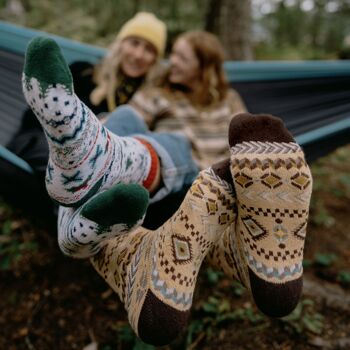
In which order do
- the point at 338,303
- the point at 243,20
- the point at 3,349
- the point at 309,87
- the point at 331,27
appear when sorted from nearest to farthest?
the point at 3,349
the point at 338,303
the point at 309,87
the point at 243,20
the point at 331,27

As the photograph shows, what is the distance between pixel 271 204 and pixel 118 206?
257mm

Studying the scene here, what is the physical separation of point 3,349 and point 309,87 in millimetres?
1420

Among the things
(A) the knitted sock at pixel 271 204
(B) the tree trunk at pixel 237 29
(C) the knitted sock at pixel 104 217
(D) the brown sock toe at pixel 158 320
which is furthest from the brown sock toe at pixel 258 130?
(B) the tree trunk at pixel 237 29

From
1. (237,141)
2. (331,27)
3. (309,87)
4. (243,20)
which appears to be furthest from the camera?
(331,27)

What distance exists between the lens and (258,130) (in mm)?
690

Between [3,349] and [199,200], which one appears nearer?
[199,200]

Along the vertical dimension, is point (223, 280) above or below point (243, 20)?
below

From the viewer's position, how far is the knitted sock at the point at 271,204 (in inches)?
25.8

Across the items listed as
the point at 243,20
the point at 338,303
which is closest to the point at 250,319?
the point at 338,303

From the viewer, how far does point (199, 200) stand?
26.9 inches

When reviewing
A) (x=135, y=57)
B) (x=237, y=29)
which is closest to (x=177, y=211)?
(x=135, y=57)

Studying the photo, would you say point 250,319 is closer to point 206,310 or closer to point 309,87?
point 206,310

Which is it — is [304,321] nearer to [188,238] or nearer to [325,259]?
[325,259]

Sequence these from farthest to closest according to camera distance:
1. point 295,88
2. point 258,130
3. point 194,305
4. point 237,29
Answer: point 237,29 < point 295,88 < point 194,305 < point 258,130
